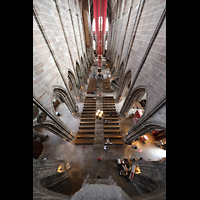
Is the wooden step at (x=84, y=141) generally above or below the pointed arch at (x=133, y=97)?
Answer: below

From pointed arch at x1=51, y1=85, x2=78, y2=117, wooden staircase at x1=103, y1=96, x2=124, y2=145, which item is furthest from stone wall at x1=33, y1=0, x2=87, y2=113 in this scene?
wooden staircase at x1=103, y1=96, x2=124, y2=145

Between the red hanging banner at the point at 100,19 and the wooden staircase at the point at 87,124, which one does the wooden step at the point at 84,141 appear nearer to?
the wooden staircase at the point at 87,124

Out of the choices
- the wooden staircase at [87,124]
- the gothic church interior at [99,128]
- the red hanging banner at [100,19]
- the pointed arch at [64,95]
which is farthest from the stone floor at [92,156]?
the red hanging banner at [100,19]

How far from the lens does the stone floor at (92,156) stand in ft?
27.0

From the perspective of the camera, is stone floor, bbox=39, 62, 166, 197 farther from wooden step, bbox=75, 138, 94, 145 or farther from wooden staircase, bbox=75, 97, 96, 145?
wooden staircase, bbox=75, 97, 96, 145

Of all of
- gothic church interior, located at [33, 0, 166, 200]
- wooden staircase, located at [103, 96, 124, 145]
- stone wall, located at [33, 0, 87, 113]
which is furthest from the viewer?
wooden staircase, located at [103, 96, 124, 145]

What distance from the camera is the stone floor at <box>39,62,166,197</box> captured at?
27.0ft

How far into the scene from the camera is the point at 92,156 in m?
9.79
